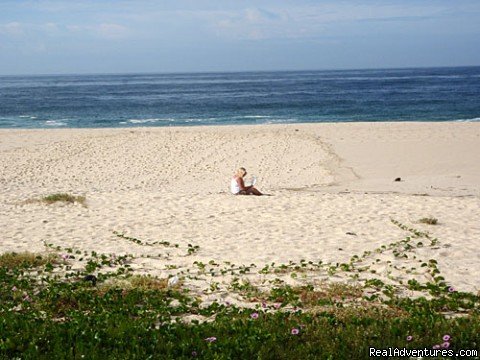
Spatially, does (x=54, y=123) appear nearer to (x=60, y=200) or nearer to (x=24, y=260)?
(x=60, y=200)

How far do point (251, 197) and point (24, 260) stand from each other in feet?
21.3

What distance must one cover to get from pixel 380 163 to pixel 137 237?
12.7m

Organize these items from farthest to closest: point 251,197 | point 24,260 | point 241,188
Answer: point 241,188
point 251,197
point 24,260

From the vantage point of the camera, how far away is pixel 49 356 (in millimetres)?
5293

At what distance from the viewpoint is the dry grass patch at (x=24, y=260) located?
868 centimetres

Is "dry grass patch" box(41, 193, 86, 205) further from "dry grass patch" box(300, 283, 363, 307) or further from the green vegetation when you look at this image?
"dry grass patch" box(300, 283, 363, 307)

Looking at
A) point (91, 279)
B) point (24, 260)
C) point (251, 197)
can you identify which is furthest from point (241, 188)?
point (91, 279)

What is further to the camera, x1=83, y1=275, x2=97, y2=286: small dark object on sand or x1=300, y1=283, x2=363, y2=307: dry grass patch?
x1=83, y1=275, x2=97, y2=286: small dark object on sand

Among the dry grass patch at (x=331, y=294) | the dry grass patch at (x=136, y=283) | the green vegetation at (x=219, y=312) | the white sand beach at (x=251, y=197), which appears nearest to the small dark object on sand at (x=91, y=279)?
the green vegetation at (x=219, y=312)

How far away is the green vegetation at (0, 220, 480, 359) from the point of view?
5.44 meters

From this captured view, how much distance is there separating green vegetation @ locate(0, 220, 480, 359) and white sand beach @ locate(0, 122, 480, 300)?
508 mm

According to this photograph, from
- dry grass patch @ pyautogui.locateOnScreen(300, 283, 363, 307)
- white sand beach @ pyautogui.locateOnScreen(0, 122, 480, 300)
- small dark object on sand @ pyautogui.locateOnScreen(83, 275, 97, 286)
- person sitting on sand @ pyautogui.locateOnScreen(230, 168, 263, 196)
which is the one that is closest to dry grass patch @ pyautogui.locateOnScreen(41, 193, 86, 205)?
white sand beach @ pyautogui.locateOnScreen(0, 122, 480, 300)

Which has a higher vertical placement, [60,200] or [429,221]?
[429,221]

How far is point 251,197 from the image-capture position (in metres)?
14.2
